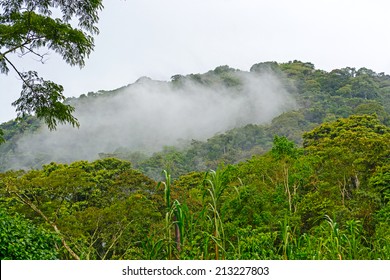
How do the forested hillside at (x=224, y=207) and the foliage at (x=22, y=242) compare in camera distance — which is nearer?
the forested hillside at (x=224, y=207)

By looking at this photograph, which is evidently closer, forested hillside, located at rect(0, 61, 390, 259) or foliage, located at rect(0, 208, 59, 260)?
forested hillside, located at rect(0, 61, 390, 259)

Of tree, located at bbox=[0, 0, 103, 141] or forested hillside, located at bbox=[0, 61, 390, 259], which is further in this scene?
tree, located at bbox=[0, 0, 103, 141]

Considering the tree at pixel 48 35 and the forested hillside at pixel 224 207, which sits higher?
the tree at pixel 48 35

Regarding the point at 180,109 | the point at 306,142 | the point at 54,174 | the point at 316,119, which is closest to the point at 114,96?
the point at 180,109

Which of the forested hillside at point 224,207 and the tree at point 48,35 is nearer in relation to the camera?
the forested hillside at point 224,207

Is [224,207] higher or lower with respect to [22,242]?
higher

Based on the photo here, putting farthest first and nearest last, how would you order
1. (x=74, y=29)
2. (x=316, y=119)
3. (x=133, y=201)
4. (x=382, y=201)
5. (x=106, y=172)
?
(x=316, y=119)
(x=106, y=172)
(x=133, y=201)
(x=382, y=201)
(x=74, y=29)

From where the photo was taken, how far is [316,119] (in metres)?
46.8

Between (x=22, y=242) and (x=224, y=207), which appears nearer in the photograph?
(x=224, y=207)

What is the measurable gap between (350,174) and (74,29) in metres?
9.30

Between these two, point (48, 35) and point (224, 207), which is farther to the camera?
point (48, 35)

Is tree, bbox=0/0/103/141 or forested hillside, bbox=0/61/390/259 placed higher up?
tree, bbox=0/0/103/141

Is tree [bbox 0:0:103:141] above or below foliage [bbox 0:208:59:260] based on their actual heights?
above

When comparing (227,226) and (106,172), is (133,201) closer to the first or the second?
(227,226)
